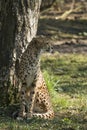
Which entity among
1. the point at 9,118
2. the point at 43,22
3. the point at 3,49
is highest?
the point at 3,49

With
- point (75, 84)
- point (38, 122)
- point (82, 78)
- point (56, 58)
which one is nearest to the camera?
point (38, 122)

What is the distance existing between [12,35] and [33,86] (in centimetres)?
89

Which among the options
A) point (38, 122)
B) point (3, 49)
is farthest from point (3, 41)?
point (38, 122)

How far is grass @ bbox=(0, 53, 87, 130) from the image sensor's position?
591 centimetres

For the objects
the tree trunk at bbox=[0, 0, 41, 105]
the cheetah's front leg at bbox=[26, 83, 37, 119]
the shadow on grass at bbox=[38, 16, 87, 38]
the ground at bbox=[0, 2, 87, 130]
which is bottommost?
the shadow on grass at bbox=[38, 16, 87, 38]

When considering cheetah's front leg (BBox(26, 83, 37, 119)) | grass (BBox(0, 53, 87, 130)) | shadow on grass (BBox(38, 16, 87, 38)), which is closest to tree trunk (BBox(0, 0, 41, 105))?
grass (BBox(0, 53, 87, 130))

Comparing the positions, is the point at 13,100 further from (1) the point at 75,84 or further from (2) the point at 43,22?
(2) the point at 43,22

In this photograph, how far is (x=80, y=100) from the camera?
24.2ft

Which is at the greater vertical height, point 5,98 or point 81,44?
point 5,98

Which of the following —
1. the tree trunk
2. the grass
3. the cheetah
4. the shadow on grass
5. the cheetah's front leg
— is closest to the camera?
the grass

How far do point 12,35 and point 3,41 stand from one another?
162 millimetres

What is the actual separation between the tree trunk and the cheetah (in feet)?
1.05

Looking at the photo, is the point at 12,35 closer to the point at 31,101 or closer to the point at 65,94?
the point at 31,101

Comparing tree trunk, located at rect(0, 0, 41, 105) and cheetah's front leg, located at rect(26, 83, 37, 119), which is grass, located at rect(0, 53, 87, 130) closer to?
cheetah's front leg, located at rect(26, 83, 37, 119)
